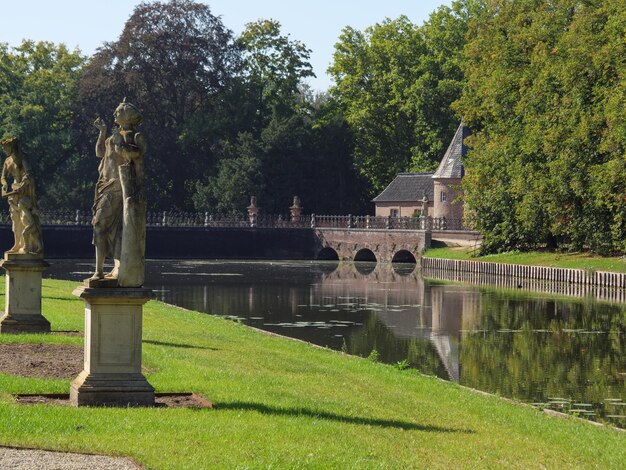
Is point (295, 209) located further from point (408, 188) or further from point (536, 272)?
point (536, 272)

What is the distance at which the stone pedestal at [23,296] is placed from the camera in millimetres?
24203

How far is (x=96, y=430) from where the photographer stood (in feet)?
44.3

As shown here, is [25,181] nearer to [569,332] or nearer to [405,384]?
[405,384]

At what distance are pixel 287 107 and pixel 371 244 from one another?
21.5m

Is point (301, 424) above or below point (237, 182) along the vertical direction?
below

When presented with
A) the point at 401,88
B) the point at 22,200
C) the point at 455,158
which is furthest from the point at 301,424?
the point at 401,88

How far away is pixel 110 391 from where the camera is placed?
1555 cm

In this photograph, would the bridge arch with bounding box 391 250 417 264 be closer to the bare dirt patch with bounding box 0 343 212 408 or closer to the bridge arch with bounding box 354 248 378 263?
the bridge arch with bounding box 354 248 378 263

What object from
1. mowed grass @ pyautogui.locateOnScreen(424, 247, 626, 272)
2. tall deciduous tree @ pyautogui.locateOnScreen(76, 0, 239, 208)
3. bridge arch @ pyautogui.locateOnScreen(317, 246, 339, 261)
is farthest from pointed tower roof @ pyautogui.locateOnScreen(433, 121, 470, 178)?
tall deciduous tree @ pyautogui.locateOnScreen(76, 0, 239, 208)

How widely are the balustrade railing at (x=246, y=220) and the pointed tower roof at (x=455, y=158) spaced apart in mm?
4917

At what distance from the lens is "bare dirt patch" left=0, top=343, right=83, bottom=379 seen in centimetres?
1827

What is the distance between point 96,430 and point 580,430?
7503 mm

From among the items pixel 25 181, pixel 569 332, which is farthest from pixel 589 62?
pixel 25 181

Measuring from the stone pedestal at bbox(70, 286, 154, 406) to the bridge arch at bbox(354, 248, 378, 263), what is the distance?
253 ft
